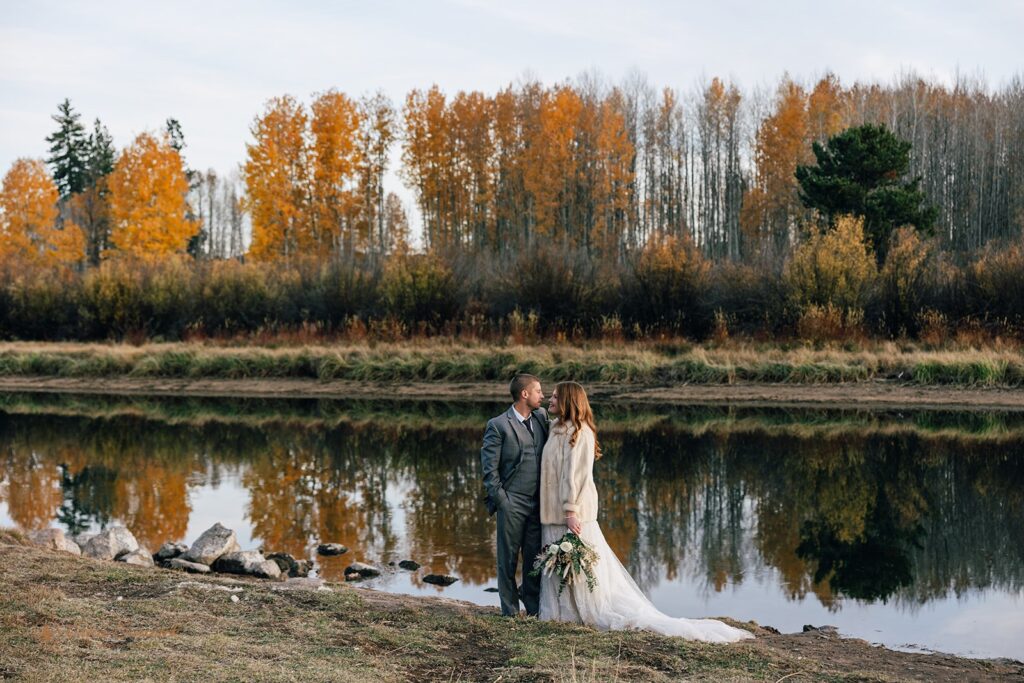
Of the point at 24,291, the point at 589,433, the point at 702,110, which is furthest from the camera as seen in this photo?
the point at 702,110

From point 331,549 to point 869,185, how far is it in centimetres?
3070

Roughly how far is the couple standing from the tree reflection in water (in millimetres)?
2405

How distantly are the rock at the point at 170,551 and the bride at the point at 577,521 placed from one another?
16.9 ft

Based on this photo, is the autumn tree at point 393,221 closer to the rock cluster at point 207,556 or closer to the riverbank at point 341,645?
the rock cluster at point 207,556

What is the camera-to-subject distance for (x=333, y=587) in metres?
9.44

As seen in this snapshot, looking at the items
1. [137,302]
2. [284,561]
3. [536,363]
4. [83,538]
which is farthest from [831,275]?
[137,302]

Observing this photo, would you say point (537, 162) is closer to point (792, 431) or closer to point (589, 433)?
point (792, 431)

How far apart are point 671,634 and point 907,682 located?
1610 mm

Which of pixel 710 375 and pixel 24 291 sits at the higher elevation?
pixel 24 291

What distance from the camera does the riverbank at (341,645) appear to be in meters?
6.39

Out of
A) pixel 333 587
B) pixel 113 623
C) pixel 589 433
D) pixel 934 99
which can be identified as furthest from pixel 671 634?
pixel 934 99

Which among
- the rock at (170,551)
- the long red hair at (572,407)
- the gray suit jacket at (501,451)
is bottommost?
the rock at (170,551)

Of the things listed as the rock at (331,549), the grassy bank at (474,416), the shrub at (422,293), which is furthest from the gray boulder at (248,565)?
the shrub at (422,293)

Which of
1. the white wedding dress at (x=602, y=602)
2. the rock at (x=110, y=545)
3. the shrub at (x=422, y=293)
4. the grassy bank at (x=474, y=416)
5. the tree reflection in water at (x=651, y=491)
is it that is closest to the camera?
the white wedding dress at (x=602, y=602)
